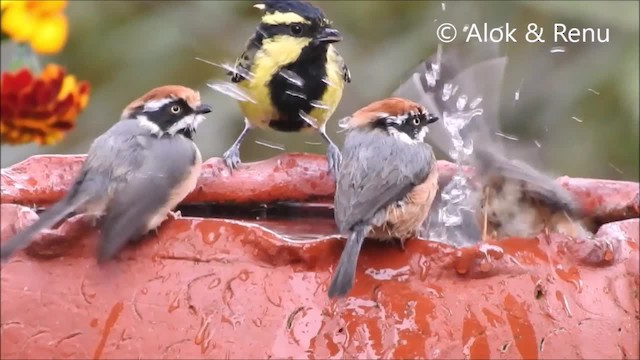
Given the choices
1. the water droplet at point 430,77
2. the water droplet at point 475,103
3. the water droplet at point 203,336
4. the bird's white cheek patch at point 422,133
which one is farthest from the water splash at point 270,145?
the water droplet at point 203,336

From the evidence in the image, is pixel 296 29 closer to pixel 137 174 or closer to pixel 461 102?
pixel 461 102

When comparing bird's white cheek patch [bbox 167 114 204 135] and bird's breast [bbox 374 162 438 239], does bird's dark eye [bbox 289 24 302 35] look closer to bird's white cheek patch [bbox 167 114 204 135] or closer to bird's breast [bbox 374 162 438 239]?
bird's white cheek patch [bbox 167 114 204 135]

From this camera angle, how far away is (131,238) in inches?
94.0

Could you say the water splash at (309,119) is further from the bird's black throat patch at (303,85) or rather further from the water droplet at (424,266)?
the water droplet at (424,266)

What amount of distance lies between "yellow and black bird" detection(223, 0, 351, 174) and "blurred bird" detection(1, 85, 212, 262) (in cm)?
98

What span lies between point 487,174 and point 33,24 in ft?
4.58

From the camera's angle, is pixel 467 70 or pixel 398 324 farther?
pixel 467 70

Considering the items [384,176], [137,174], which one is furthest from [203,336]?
Answer: [384,176]

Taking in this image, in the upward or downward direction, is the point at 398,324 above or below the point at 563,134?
above

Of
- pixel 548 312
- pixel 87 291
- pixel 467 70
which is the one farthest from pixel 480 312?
pixel 467 70

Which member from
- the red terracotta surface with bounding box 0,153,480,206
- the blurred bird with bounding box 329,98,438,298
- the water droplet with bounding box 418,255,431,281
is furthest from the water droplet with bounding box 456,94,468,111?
the water droplet with bounding box 418,255,431,281

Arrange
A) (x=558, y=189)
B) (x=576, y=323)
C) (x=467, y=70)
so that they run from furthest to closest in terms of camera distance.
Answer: (x=467, y=70), (x=558, y=189), (x=576, y=323)

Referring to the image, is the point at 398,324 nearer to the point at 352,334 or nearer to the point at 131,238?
the point at 352,334

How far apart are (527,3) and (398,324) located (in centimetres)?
323
